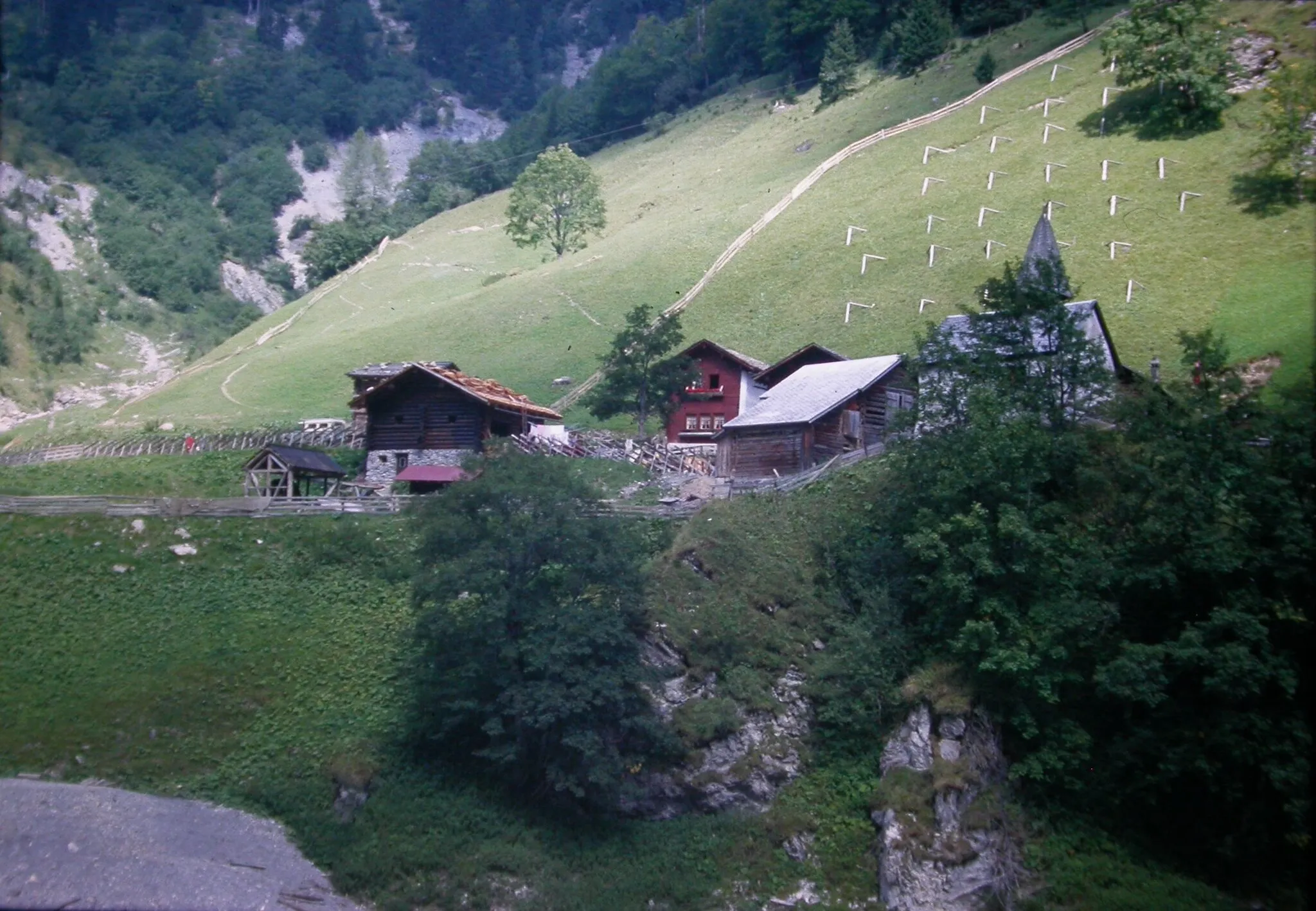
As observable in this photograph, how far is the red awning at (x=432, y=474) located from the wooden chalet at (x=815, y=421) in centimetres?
1088

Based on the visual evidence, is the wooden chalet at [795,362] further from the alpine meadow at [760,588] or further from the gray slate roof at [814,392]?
the gray slate roof at [814,392]

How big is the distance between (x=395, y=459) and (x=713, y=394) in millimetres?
15299

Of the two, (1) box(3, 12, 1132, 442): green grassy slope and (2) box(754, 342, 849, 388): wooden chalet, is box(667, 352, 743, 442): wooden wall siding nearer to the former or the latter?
(2) box(754, 342, 849, 388): wooden chalet

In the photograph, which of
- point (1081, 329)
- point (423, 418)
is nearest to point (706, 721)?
point (1081, 329)

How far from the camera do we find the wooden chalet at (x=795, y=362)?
169 feet

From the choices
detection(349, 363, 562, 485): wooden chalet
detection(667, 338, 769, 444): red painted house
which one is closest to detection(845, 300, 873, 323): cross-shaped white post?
detection(667, 338, 769, 444): red painted house

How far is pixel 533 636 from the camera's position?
30266mm

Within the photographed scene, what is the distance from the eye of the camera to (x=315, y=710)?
1300 inches

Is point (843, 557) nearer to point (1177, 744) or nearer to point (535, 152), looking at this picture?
point (1177, 744)

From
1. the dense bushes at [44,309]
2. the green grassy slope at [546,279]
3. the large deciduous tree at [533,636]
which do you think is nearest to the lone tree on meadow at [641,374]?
the green grassy slope at [546,279]

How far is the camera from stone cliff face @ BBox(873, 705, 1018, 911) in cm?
2633

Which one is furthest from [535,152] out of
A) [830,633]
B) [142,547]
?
[830,633]

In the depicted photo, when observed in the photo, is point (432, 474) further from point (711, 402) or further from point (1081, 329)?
point (1081, 329)

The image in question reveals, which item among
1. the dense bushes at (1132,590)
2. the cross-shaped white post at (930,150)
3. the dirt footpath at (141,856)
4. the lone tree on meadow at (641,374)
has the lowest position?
the dirt footpath at (141,856)
